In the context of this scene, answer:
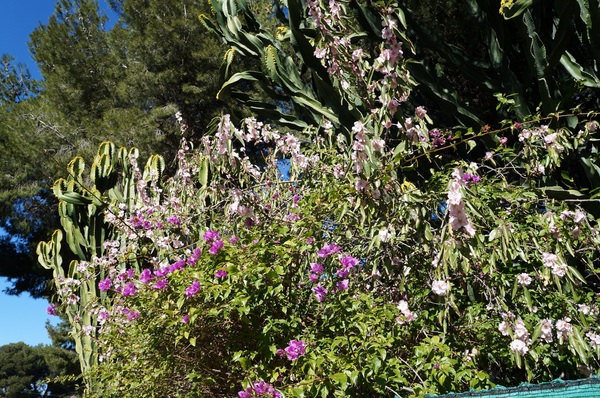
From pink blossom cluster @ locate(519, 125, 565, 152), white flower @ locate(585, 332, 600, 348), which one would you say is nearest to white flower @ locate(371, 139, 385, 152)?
pink blossom cluster @ locate(519, 125, 565, 152)

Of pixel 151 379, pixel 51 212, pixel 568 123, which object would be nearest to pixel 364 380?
pixel 151 379

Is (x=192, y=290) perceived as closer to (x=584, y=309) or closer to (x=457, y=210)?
(x=457, y=210)

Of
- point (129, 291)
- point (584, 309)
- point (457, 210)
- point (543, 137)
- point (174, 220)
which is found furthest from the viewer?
point (174, 220)

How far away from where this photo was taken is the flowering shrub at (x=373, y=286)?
2498 mm

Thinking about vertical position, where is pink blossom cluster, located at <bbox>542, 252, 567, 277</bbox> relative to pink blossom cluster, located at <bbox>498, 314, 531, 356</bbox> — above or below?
above

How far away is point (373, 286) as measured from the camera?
3381 millimetres

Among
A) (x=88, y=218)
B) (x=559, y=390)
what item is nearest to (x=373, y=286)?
(x=559, y=390)

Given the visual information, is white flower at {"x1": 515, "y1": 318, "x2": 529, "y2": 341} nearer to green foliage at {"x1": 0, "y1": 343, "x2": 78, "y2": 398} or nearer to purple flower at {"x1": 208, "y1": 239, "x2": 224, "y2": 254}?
purple flower at {"x1": 208, "y1": 239, "x2": 224, "y2": 254}

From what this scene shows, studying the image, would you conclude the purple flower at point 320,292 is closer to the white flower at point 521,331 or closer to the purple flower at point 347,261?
the purple flower at point 347,261

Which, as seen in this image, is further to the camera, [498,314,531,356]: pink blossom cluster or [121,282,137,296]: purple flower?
[121,282,137,296]: purple flower

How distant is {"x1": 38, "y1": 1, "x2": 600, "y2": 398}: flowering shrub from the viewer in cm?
250

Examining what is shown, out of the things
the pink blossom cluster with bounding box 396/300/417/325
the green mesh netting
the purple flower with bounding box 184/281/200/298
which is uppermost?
the purple flower with bounding box 184/281/200/298

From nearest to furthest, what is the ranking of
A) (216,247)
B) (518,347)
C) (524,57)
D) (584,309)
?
(518,347) → (584,309) → (216,247) → (524,57)

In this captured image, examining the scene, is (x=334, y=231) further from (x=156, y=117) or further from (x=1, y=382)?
(x=1, y=382)
